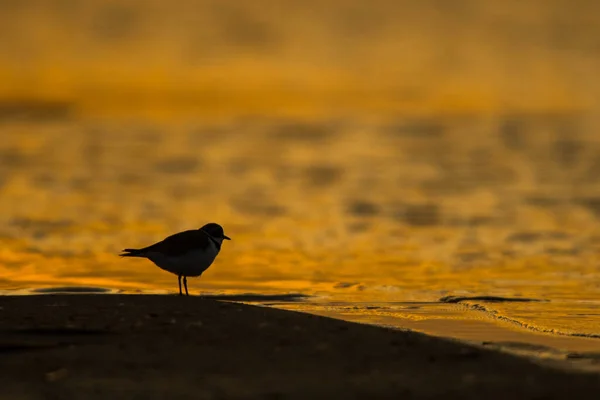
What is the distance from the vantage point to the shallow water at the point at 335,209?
641 inches

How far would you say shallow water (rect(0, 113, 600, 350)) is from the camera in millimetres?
16281

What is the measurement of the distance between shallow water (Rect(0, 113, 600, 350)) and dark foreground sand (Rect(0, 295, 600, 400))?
2.79 meters

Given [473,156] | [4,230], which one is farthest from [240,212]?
[473,156]

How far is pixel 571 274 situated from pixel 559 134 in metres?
18.4

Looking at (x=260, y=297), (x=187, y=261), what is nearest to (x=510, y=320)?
(x=260, y=297)

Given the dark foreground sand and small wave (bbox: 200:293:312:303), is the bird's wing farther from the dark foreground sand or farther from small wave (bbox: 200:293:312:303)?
the dark foreground sand

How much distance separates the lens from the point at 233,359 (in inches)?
387

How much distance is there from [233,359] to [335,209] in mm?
13916

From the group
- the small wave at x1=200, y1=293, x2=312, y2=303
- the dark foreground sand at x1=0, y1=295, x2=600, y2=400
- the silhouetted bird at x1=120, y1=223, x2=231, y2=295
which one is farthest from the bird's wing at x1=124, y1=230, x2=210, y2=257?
the dark foreground sand at x1=0, y1=295, x2=600, y2=400

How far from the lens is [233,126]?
129 feet

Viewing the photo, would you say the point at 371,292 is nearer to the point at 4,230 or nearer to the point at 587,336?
the point at 587,336

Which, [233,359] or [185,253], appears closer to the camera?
[233,359]

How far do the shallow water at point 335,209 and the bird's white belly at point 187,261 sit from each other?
1381mm

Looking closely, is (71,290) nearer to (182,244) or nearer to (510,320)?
(182,244)
